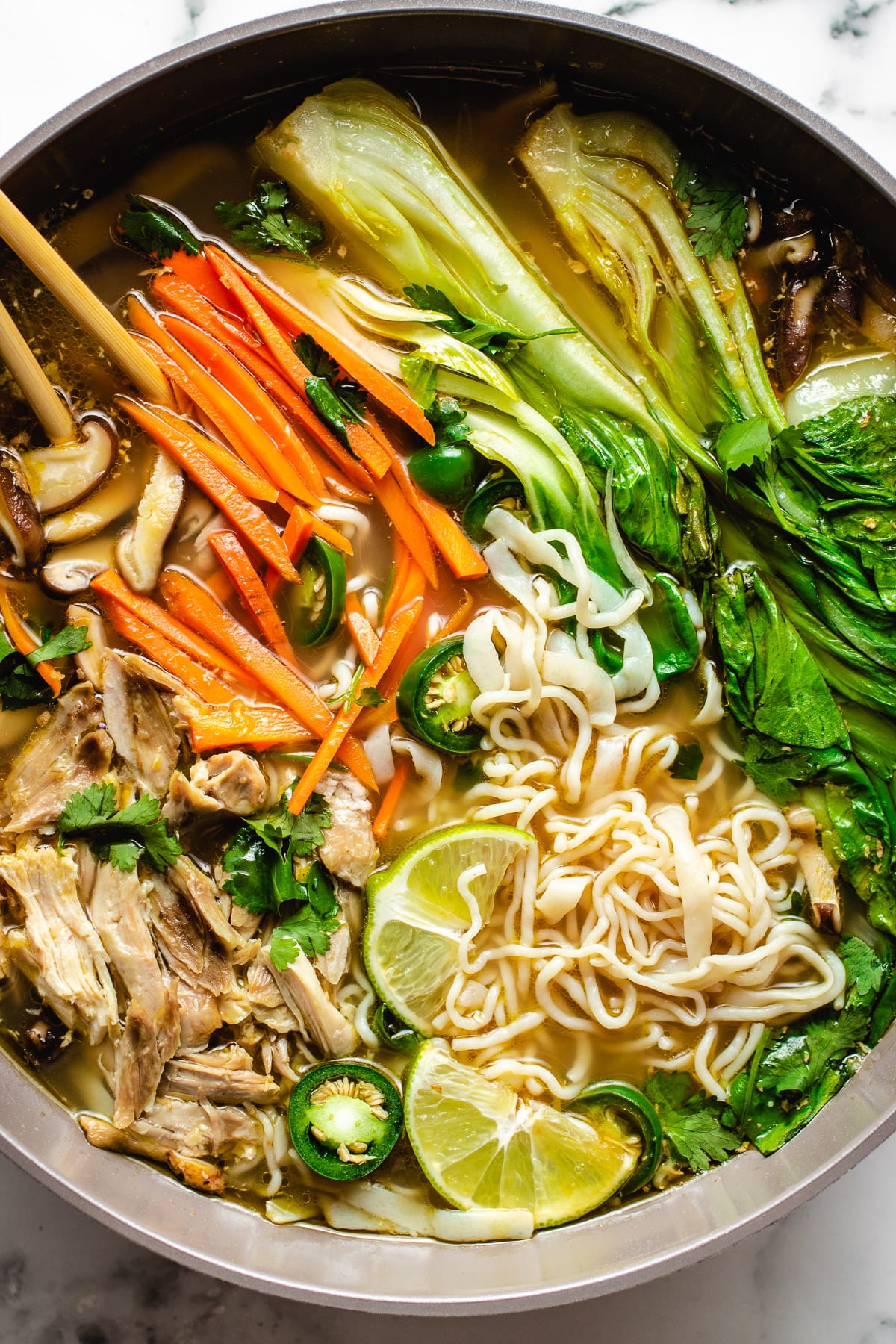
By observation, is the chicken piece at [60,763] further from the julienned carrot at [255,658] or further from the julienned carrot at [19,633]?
the julienned carrot at [255,658]

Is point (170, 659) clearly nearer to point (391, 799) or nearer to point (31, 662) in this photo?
point (31, 662)

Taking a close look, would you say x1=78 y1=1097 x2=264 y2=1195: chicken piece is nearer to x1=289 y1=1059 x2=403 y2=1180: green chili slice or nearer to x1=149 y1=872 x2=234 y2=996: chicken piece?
x1=289 y1=1059 x2=403 y2=1180: green chili slice

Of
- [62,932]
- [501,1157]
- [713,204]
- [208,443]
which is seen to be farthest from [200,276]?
[501,1157]

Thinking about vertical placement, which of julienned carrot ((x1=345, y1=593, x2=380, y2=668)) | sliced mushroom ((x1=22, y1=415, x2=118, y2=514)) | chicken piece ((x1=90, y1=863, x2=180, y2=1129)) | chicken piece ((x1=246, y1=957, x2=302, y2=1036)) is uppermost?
sliced mushroom ((x1=22, y1=415, x2=118, y2=514))

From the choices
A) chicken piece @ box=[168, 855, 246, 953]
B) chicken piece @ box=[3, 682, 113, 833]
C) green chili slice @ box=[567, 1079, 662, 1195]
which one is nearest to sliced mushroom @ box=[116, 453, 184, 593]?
chicken piece @ box=[3, 682, 113, 833]

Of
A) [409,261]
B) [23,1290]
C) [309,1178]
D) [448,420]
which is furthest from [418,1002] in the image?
[409,261]

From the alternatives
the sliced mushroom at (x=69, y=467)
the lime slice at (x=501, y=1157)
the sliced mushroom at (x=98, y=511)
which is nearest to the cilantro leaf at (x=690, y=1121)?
the lime slice at (x=501, y=1157)
